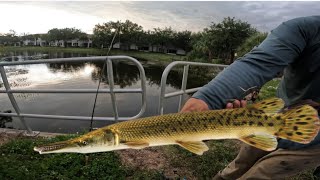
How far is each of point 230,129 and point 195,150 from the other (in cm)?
20

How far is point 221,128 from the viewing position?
1589 mm

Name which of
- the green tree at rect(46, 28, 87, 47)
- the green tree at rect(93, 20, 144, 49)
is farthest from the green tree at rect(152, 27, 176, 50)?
the green tree at rect(93, 20, 144, 49)

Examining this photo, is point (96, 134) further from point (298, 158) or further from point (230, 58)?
point (230, 58)

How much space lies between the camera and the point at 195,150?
1.58m

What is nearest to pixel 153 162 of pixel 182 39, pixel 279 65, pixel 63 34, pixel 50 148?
pixel 279 65

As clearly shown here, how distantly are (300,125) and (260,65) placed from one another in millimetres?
534

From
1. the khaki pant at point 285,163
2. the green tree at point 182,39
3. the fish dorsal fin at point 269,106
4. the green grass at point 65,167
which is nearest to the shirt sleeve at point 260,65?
the fish dorsal fin at point 269,106

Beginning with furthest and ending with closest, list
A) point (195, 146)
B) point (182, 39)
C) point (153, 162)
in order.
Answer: point (182, 39), point (153, 162), point (195, 146)

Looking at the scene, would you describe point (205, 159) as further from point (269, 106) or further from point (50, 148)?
point (50, 148)

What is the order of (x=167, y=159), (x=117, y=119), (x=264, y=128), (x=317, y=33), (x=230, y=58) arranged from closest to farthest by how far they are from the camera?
(x=264, y=128) < (x=317, y=33) < (x=167, y=159) < (x=117, y=119) < (x=230, y=58)

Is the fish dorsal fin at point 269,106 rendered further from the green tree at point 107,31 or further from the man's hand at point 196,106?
the green tree at point 107,31

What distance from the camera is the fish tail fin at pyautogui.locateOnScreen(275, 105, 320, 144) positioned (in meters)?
1.60

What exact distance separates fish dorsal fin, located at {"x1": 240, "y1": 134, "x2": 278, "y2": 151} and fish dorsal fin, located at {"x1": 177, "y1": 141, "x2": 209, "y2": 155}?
0.20 metres

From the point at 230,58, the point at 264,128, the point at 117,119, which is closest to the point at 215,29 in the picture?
the point at 230,58
